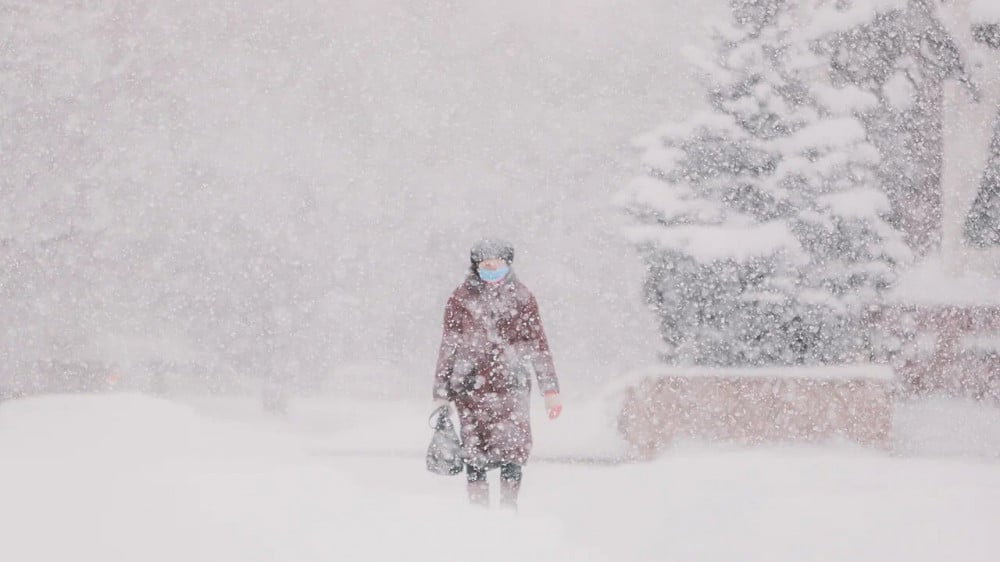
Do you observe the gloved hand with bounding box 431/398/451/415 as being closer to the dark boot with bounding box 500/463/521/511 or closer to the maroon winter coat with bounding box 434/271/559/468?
the maroon winter coat with bounding box 434/271/559/468

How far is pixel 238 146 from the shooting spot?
774 inches

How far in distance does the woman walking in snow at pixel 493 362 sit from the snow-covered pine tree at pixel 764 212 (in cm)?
523

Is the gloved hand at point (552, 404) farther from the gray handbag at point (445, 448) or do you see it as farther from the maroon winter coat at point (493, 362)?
the gray handbag at point (445, 448)

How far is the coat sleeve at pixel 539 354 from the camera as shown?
7.03 metres

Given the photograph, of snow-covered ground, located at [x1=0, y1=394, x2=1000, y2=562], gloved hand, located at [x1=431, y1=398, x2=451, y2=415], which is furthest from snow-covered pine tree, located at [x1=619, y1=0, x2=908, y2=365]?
gloved hand, located at [x1=431, y1=398, x2=451, y2=415]

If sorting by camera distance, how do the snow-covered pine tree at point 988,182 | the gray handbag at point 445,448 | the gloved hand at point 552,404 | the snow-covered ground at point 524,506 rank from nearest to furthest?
the snow-covered ground at point 524,506, the gloved hand at point 552,404, the gray handbag at point 445,448, the snow-covered pine tree at point 988,182

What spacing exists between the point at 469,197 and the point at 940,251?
12.9 m

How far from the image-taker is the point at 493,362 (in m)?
7.05

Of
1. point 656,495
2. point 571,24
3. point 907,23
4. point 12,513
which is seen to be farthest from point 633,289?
point 12,513

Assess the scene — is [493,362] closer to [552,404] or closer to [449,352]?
[449,352]

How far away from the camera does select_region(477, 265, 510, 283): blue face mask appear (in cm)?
697

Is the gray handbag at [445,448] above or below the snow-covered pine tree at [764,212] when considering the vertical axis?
below

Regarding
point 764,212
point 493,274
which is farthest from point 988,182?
point 493,274

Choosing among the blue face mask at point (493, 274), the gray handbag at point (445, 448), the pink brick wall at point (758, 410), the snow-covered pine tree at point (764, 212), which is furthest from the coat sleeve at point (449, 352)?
the snow-covered pine tree at point (764, 212)
